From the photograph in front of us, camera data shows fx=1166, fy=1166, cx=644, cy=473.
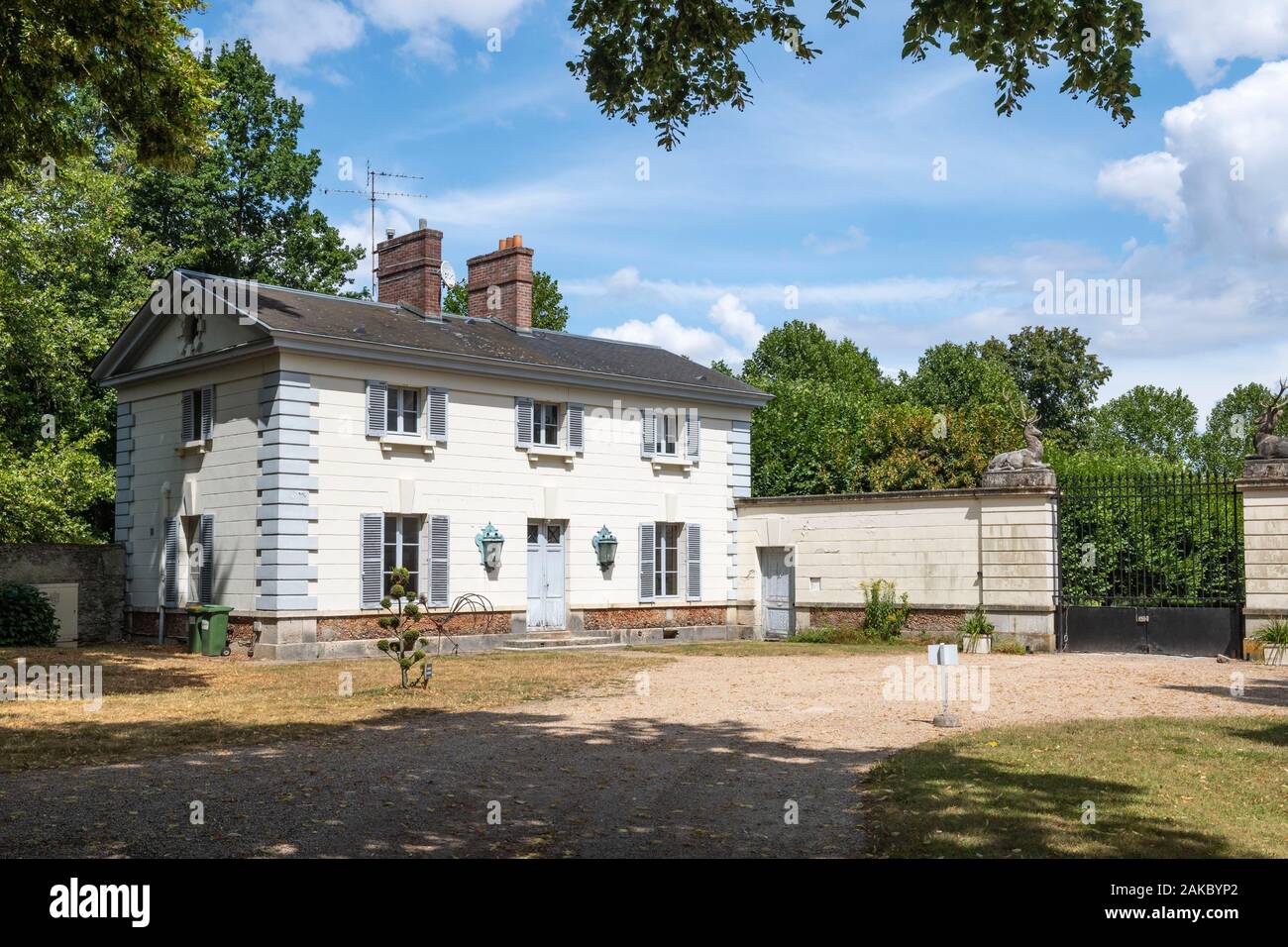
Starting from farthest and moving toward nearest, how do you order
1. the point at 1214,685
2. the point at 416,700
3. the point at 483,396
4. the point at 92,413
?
the point at 92,413
the point at 483,396
the point at 1214,685
the point at 416,700

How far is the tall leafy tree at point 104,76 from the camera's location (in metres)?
12.3

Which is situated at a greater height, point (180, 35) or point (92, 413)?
point (180, 35)

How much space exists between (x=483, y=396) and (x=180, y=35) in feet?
34.0

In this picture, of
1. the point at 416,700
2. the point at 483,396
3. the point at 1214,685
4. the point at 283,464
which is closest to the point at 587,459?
the point at 483,396

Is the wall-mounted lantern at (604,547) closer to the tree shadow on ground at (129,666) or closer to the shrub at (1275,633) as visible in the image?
the tree shadow on ground at (129,666)

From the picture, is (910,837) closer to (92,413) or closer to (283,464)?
(283,464)

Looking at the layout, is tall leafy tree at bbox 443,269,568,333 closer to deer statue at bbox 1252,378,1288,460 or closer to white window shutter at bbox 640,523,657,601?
white window shutter at bbox 640,523,657,601

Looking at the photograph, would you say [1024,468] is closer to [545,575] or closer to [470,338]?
[545,575]

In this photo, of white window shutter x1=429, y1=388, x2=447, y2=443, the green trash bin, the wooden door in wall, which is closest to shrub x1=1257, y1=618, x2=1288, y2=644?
the wooden door in wall

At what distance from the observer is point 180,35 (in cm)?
1377

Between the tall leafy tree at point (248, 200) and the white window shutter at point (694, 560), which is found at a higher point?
the tall leafy tree at point (248, 200)

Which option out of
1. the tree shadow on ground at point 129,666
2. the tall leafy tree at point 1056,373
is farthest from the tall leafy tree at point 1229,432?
the tree shadow on ground at point 129,666

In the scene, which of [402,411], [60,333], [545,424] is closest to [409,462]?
[402,411]

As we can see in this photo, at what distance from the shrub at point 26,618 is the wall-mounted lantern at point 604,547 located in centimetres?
1042
